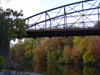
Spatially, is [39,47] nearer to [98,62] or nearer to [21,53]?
[21,53]

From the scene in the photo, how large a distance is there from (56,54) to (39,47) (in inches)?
405

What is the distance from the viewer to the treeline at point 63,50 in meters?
43.8

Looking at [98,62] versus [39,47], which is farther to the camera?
[39,47]

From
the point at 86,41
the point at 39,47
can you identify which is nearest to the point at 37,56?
Result: the point at 39,47

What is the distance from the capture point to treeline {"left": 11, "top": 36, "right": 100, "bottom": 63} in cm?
4384

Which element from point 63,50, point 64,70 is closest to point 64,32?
point 64,70

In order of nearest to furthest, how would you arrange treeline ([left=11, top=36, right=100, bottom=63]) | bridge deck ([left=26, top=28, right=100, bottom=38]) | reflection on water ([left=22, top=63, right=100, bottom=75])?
bridge deck ([left=26, top=28, right=100, bottom=38]) < reflection on water ([left=22, top=63, right=100, bottom=75]) < treeline ([left=11, top=36, right=100, bottom=63])

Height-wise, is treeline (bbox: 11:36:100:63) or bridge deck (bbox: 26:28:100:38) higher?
bridge deck (bbox: 26:28:100:38)

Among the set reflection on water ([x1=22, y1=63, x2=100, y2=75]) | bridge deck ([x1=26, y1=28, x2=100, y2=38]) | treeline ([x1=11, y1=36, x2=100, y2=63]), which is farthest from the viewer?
treeline ([x1=11, y1=36, x2=100, y2=63])

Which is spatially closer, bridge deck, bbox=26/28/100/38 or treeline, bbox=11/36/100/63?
bridge deck, bbox=26/28/100/38

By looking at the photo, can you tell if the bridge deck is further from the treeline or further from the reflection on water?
the treeline

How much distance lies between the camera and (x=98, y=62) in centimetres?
4428

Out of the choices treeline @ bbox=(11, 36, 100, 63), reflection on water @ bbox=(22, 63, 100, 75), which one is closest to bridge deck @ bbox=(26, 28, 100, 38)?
reflection on water @ bbox=(22, 63, 100, 75)

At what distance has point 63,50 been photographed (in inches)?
2312
